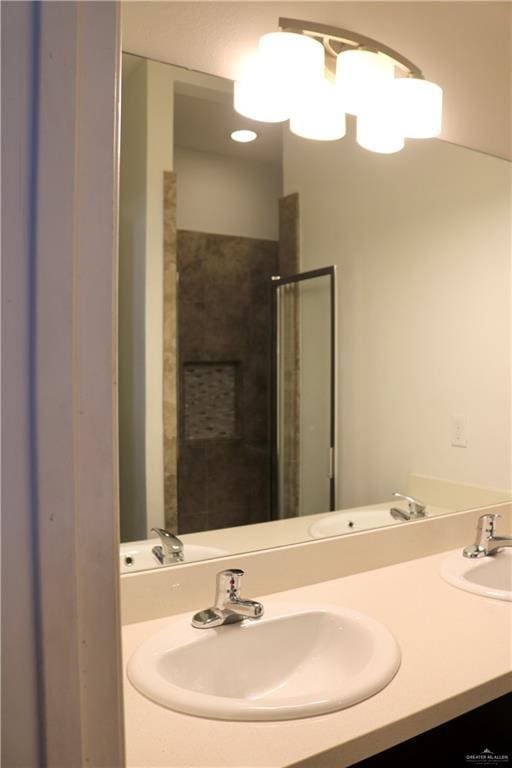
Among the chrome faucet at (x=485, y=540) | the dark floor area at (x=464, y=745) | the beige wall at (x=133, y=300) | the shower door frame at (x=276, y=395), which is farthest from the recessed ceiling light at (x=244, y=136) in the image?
the dark floor area at (x=464, y=745)

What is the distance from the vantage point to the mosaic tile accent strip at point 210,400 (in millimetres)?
1295

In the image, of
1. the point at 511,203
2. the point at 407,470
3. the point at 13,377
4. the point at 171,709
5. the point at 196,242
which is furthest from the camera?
the point at 511,203

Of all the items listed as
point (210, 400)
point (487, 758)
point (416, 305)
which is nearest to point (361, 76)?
point (416, 305)

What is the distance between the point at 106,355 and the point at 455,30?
1.59 meters

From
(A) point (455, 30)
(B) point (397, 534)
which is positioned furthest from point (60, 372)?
(A) point (455, 30)

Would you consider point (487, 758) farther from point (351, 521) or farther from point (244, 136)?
Answer: point (244, 136)

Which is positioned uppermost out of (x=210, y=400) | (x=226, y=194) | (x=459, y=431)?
(x=226, y=194)

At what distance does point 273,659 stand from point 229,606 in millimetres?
127

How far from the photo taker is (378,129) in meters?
1.54

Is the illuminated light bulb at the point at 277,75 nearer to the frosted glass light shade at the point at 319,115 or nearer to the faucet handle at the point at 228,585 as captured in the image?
the frosted glass light shade at the point at 319,115

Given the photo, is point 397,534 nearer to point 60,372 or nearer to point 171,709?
point 171,709

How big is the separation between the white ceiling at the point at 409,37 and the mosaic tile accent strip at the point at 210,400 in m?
0.69

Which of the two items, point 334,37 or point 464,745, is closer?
point 464,745

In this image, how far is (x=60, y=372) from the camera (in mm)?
387
